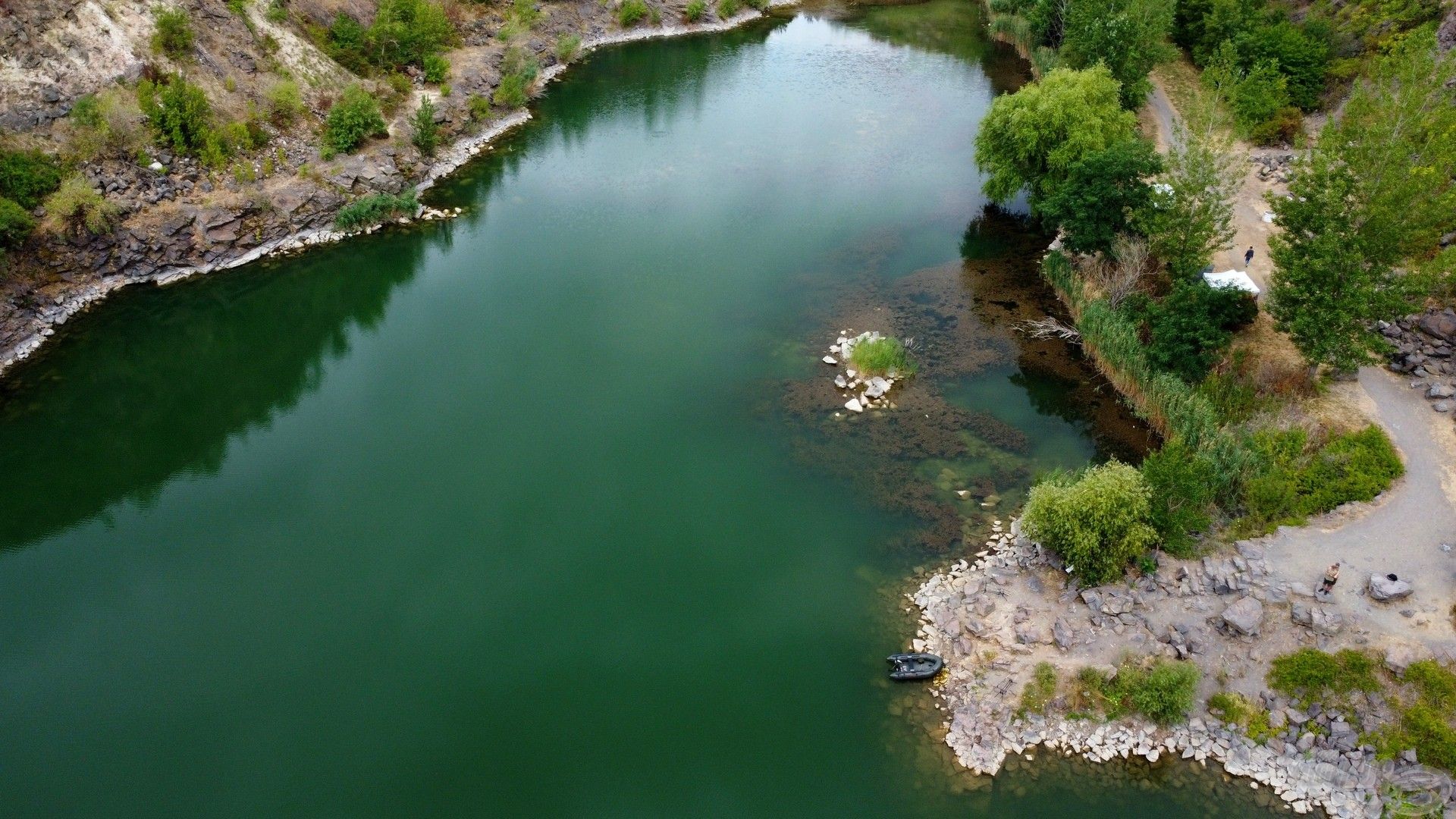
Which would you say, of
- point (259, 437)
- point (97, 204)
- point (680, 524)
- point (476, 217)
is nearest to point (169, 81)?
point (97, 204)

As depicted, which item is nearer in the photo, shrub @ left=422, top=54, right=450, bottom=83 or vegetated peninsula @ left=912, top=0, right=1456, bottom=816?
vegetated peninsula @ left=912, top=0, right=1456, bottom=816

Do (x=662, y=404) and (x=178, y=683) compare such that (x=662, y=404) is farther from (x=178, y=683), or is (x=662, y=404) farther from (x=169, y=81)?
(x=169, y=81)

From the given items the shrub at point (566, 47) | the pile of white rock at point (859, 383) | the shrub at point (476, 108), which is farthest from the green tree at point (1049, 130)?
the shrub at point (566, 47)

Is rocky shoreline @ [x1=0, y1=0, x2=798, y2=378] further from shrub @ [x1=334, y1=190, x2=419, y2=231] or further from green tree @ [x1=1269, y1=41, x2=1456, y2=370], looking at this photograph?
green tree @ [x1=1269, y1=41, x2=1456, y2=370]

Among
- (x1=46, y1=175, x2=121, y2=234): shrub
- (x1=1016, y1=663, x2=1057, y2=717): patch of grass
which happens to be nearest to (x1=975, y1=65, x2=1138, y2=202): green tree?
(x1=1016, y1=663, x2=1057, y2=717): patch of grass

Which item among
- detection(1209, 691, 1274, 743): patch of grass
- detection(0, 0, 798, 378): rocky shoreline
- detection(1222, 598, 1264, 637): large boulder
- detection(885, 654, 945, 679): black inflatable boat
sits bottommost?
detection(885, 654, 945, 679): black inflatable boat

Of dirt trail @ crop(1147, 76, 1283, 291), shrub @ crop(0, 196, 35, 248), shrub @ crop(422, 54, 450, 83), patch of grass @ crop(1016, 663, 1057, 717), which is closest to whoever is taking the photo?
patch of grass @ crop(1016, 663, 1057, 717)
